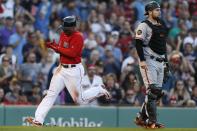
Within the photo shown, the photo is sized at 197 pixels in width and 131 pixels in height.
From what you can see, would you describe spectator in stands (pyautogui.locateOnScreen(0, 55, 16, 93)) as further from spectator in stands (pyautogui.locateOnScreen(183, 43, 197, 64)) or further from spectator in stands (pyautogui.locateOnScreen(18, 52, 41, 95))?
spectator in stands (pyautogui.locateOnScreen(183, 43, 197, 64))

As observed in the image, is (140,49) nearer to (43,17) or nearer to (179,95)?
(179,95)

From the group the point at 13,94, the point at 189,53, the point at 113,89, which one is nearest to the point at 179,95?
the point at 113,89

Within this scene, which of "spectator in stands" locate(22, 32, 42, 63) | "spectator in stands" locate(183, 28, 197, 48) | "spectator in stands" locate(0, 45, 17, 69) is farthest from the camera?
"spectator in stands" locate(183, 28, 197, 48)

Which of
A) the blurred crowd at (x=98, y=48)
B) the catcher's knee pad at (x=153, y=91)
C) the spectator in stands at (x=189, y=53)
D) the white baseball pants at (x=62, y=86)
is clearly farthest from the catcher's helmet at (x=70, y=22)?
the spectator in stands at (x=189, y=53)

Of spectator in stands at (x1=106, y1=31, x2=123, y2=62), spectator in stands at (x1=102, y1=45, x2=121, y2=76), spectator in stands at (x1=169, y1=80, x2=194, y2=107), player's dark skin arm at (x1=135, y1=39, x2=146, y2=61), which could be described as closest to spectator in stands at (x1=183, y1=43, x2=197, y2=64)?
spectator in stands at (x1=106, y1=31, x2=123, y2=62)

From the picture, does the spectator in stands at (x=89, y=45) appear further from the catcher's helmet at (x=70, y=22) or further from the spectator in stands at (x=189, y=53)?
the catcher's helmet at (x=70, y=22)

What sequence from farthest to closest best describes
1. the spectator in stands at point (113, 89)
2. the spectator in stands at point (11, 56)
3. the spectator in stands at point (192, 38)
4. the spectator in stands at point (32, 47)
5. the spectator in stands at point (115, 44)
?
the spectator in stands at point (192, 38), the spectator in stands at point (115, 44), the spectator in stands at point (32, 47), the spectator in stands at point (11, 56), the spectator in stands at point (113, 89)

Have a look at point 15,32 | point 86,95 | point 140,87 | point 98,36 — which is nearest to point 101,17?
point 98,36

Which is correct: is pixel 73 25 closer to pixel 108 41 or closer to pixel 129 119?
pixel 129 119

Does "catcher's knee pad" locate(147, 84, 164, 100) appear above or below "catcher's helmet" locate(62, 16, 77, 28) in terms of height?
below
